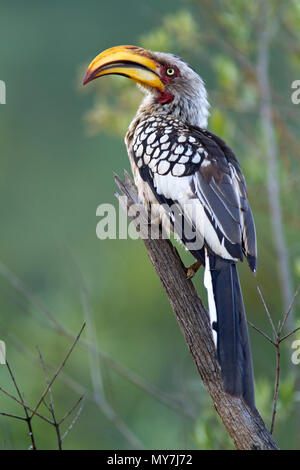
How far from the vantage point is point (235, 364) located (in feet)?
7.00

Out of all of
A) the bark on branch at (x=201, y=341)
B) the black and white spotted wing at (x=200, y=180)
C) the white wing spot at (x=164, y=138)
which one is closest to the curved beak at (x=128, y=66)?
the black and white spotted wing at (x=200, y=180)

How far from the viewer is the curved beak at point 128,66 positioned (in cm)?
302

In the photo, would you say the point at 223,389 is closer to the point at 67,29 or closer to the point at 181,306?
the point at 181,306

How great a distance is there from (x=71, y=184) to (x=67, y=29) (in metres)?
3.90

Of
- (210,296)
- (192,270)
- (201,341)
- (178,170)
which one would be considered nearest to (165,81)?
(178,170)

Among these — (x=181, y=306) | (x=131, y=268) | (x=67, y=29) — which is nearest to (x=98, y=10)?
(x=67, y=29)

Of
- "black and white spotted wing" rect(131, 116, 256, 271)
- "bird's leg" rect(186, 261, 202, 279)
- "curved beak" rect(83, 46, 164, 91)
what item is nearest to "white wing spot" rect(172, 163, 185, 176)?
"black and white spotted wing" rect(131, 116, 256, 271)

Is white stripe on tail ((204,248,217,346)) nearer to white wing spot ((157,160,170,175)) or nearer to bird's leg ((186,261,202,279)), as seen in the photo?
bird's leg ((186,261,202,279))

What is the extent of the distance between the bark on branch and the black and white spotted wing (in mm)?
144

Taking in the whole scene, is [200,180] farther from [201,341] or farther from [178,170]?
[201,341]

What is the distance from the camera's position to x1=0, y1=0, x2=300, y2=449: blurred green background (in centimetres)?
400

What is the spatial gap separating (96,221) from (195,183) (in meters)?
6.24

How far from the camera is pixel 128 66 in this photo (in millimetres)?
3182

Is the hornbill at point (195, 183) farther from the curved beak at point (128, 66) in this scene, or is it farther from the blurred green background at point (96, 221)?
the blurred green background at point (96, 221)
